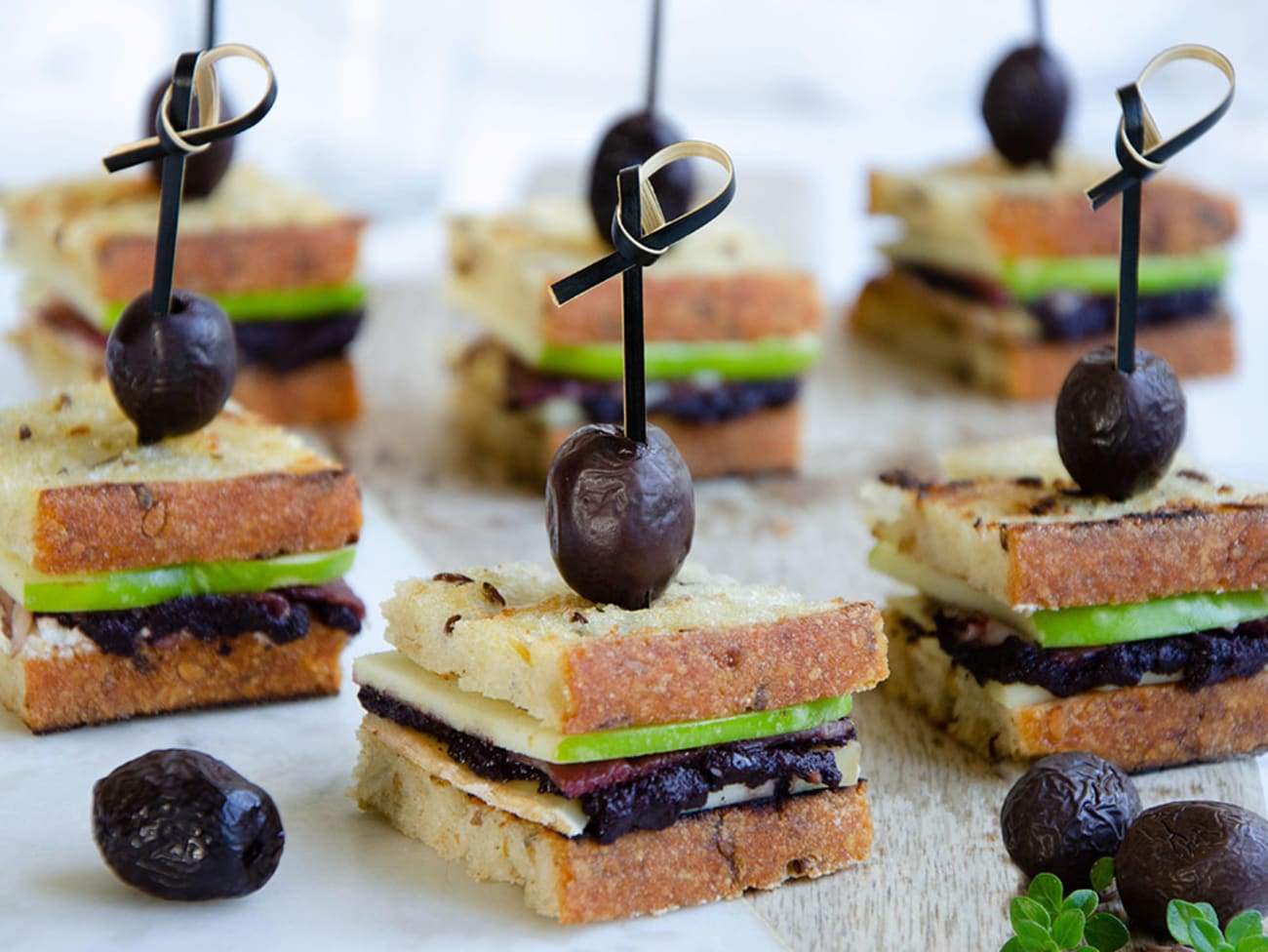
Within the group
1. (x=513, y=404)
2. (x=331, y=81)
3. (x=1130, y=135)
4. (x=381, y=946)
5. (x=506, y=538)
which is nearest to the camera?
(x=381, y=946)

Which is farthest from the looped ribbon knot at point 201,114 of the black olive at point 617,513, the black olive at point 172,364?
the black olive at point 617,513

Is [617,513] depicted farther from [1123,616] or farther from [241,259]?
[241,259]

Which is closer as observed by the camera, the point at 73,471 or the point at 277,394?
Result: the point at 73,471

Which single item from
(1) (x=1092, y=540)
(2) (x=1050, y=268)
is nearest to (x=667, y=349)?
(2) (x=1050, y=268)

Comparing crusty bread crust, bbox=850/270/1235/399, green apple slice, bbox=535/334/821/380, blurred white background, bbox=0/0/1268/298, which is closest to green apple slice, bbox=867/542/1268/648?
green apple slice, bbox=535/334/821/380

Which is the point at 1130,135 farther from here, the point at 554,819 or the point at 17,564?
the point at 17,564

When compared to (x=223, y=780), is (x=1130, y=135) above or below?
above

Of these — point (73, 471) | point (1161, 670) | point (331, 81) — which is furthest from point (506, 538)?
point (331, 81)

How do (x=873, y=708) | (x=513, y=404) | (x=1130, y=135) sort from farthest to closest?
(x=513, y=404) < (x=873, y=708) < (x=1130, y=135)
